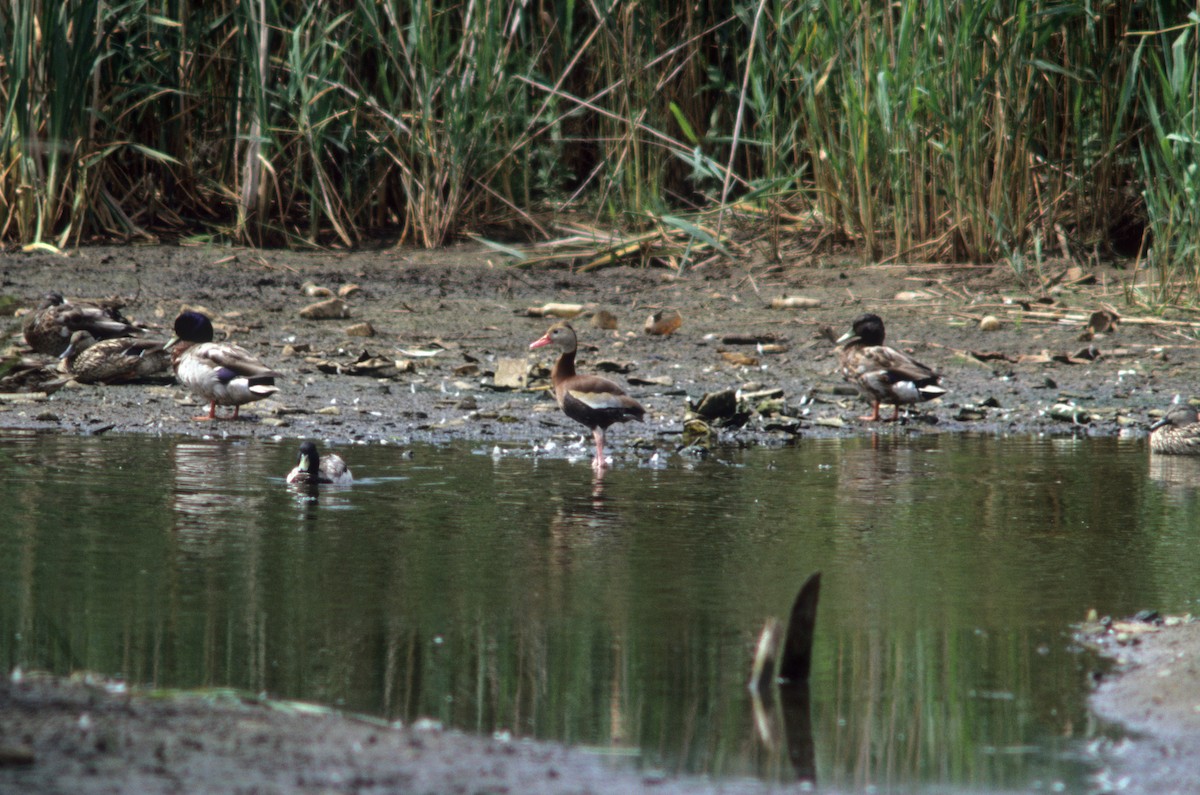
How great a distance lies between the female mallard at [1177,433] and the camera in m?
8.15

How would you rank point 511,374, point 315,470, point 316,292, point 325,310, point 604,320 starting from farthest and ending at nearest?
1. point 316,292
2. point 604,320
3. point 325,310
4. point 511,374
5. point 315,470

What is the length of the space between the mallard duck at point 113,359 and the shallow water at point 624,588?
1.67 meters

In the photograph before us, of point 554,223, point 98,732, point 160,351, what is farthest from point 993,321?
point 98,732

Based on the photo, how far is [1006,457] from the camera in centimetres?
789

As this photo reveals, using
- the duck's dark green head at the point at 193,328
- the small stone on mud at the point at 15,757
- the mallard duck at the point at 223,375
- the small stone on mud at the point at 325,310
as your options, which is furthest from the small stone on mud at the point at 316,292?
the small stone on mud at the point at 15,757

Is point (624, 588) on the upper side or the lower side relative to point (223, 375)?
lower

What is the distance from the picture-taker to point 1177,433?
8.27 metres

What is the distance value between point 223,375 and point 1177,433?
5.06 meters

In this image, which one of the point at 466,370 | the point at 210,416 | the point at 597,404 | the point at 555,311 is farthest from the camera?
the point at 555,311

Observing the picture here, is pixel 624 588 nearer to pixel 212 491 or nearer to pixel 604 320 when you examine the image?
pixel 212 491

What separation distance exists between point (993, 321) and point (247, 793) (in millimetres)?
8729

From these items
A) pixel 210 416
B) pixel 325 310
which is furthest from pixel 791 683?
pixel 325 310

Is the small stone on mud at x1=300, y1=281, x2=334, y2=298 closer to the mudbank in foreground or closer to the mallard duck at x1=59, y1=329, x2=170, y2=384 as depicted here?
the mudbank in foreground

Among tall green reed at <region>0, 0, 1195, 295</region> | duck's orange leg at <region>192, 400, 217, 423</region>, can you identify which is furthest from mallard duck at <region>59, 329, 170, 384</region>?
tall green reed at <region>0, 0, 1195, 295</region>
